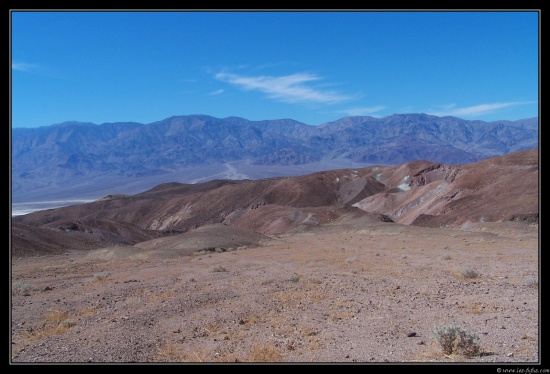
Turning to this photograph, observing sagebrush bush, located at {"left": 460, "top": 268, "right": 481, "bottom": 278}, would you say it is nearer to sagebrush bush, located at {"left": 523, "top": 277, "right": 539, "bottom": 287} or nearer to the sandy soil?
the sandy soil

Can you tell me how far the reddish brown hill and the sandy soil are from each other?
23.3 m

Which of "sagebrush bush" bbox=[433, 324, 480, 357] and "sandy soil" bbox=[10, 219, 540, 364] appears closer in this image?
"sagebrush bush" bbox=[433, 324, 480, 357]

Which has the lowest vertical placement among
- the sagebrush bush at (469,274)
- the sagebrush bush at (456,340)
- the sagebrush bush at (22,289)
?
the sagebrush bush at (469,274)

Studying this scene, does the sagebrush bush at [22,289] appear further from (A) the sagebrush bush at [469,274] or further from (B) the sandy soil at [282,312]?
(A) the sagebrush bush at [469,274]

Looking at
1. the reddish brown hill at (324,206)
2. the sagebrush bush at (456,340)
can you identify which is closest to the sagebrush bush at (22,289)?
the sagebrush bush at (456,340)

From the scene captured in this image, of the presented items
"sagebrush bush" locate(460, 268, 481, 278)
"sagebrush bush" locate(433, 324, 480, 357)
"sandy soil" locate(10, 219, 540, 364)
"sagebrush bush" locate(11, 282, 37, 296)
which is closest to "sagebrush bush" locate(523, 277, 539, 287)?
"sandy soil" locate(10, 219, 540, 364)

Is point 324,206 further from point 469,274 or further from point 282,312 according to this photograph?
point 282,312

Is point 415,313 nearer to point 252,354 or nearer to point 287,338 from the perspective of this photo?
point 287,338

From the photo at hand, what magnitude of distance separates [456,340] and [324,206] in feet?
222

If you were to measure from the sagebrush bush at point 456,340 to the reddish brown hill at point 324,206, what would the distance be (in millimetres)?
35395

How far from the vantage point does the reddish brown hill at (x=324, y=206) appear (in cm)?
5006

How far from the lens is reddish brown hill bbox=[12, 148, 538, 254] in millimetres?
50062

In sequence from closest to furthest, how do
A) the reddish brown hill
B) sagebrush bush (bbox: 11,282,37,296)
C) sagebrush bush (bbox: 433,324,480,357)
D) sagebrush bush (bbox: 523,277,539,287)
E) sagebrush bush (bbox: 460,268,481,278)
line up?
sagebrush bush (bbox: 433,324,480,357), sagebrush bush (bbox: 523,277,539,287), sagebrush bush (bbox: 460,268,481,278), sagebrush bush (bbox: 11,282,37,296), the reddish brown hill

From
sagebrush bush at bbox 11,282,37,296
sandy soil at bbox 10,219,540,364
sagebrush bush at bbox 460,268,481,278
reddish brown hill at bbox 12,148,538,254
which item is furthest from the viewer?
reddish brown hill at bbox 12,148,538,254
